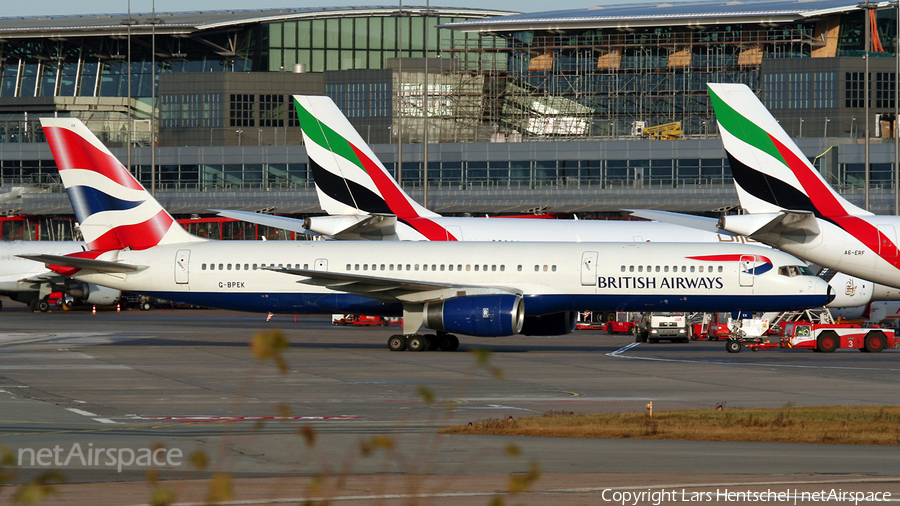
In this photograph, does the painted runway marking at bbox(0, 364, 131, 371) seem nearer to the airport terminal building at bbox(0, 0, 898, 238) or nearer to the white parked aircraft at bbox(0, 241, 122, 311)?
the white parked aircraft at bbox(0, 241, 122, 311)

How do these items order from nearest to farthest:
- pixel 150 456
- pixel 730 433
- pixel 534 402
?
pixel 150 456 → pixel 730 433 → pixel 534 402

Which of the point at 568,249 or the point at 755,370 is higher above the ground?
the point at 568,249

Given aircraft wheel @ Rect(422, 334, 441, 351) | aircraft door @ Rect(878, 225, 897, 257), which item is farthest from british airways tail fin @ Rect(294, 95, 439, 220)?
aircraft door @ Rect(878, 225, 897, 257)

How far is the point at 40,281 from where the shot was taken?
63844 millimetres

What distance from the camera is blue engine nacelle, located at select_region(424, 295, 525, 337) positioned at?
30.9 metres

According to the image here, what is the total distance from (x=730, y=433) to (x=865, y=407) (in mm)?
4629

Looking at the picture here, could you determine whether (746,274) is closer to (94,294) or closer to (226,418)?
(226,418)

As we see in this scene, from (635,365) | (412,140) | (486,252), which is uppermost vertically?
(412,140)

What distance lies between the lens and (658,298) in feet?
107

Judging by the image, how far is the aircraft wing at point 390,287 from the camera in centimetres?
3181

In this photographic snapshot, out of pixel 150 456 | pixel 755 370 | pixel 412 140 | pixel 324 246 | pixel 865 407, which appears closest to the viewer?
pixel 150 456

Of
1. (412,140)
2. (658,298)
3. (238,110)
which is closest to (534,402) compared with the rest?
(658,298)

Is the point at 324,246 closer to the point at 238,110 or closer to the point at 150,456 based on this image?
the point at 150,456

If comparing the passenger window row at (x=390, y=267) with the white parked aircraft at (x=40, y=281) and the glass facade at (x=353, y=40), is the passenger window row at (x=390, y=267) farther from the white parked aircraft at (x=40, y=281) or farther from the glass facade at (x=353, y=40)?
the glass facade at (x=353, y=40)
